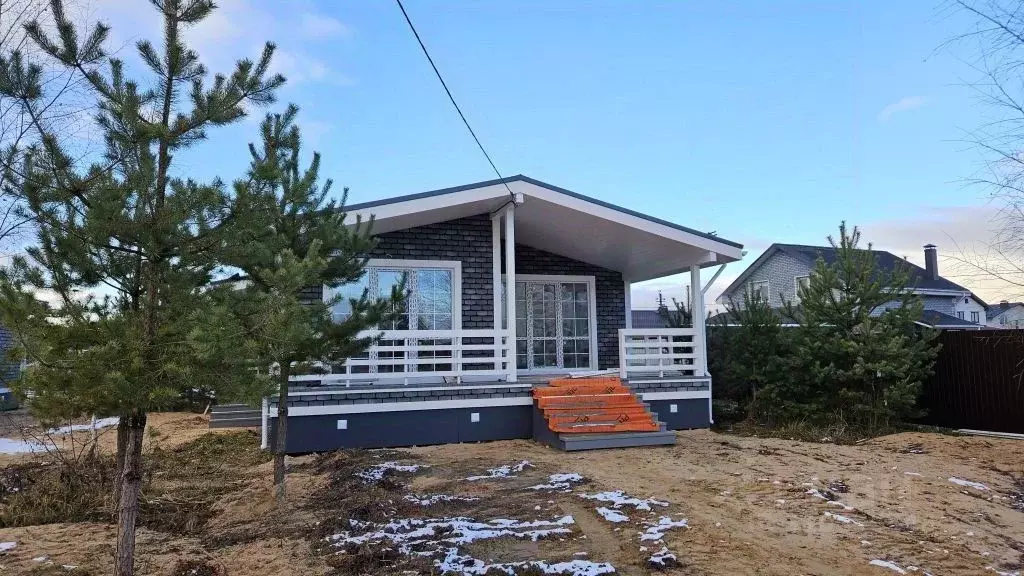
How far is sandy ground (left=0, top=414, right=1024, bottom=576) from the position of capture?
13.8ft

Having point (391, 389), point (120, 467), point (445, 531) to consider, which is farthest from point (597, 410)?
point (120, 467)

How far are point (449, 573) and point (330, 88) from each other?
6.26 metres

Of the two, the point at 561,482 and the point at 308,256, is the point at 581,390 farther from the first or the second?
the point at 308,256

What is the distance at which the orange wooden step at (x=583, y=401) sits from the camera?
9.00 m

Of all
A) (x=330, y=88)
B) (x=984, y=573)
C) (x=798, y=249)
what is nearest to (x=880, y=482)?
(x=984, y=573)

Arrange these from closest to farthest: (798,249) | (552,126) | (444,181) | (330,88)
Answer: (330,88) → (552,126) → (444,181) → (798,249)

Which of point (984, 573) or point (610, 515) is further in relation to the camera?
point (610, 515)

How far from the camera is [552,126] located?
962 cm

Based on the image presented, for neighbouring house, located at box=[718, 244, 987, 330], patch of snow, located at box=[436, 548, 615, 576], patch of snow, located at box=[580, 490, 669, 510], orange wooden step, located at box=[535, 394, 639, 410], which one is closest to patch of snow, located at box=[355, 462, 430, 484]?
orange wooden step, located at box=[535, 394, 639, 410]

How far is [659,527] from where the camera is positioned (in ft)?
15.5

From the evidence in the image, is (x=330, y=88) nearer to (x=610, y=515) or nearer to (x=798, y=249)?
(x=610, y=515)

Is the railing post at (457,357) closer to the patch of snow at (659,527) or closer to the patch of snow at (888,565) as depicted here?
the patch of snow at (659,527)

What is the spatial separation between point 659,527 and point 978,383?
823cm

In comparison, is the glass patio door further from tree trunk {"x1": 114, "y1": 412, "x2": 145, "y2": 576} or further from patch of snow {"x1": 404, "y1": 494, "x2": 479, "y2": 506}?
tree trunk {"x1": 114, "y1": 412, "x2": 145, "y2": 576}
